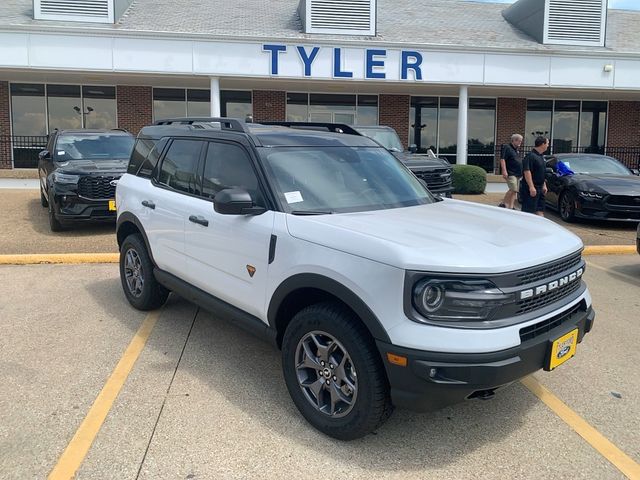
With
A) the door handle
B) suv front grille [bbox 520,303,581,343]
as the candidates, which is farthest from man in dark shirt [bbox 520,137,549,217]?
the door handle

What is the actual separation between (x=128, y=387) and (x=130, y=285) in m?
1.87

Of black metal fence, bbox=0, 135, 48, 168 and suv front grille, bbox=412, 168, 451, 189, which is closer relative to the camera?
suv front grille, bbox=412, 168, 451, 189

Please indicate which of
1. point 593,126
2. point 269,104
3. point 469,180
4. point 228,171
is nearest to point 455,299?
point 228,171

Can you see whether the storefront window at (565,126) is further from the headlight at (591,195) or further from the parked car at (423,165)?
the parked car at (423,165)

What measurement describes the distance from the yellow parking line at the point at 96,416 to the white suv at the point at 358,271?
1.90 feet

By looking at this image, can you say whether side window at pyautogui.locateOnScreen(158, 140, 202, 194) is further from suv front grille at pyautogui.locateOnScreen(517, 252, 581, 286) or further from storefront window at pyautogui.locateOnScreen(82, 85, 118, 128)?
storefront window at pyautogui.locateOnScreen(82, 85, 118, 128)

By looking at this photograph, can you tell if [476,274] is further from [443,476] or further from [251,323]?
[251,323]

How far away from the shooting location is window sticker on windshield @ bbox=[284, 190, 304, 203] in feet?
11.7

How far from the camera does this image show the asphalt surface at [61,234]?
8195mm

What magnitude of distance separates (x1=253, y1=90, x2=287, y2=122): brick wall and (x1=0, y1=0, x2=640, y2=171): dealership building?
0.04m

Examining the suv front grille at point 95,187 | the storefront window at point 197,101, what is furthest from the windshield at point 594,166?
the storefront window at point 197,101

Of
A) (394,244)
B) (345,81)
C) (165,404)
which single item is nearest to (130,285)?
(165,404)

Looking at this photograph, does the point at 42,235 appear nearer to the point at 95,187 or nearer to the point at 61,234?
the point at 61,234

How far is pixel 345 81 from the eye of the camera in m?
16.8
